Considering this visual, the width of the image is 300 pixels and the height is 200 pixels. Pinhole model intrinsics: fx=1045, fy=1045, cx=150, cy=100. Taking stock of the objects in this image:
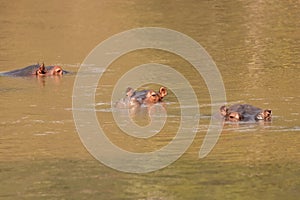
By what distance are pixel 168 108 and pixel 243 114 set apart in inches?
63.7

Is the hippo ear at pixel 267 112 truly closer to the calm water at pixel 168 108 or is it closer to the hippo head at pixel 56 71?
the calm water at pixel 168 108

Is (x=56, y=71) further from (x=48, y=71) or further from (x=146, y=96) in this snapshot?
(x=146, y=96)

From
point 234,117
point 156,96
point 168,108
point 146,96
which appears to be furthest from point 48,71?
point 234,117

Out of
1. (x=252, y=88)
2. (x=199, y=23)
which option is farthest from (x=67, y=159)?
(x=199, y=23)

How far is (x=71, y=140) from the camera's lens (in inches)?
518

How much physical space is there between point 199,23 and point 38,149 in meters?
14.3

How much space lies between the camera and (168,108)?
1521 cm

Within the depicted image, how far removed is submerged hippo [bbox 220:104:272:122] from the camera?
13844 mm

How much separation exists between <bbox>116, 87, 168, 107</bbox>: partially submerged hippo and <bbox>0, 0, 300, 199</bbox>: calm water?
33cm

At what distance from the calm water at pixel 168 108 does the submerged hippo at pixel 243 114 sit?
0.62ft

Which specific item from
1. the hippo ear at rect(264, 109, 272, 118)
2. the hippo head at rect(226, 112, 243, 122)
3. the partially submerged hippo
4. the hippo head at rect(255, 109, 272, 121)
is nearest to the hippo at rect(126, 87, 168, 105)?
the partially submerged hippo

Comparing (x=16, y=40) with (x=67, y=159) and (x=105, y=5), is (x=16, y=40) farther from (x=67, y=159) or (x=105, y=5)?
(x=67, y=159)

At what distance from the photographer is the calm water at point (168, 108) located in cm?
1070

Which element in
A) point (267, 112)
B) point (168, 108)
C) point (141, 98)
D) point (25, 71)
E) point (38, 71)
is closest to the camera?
point (267, 112)
